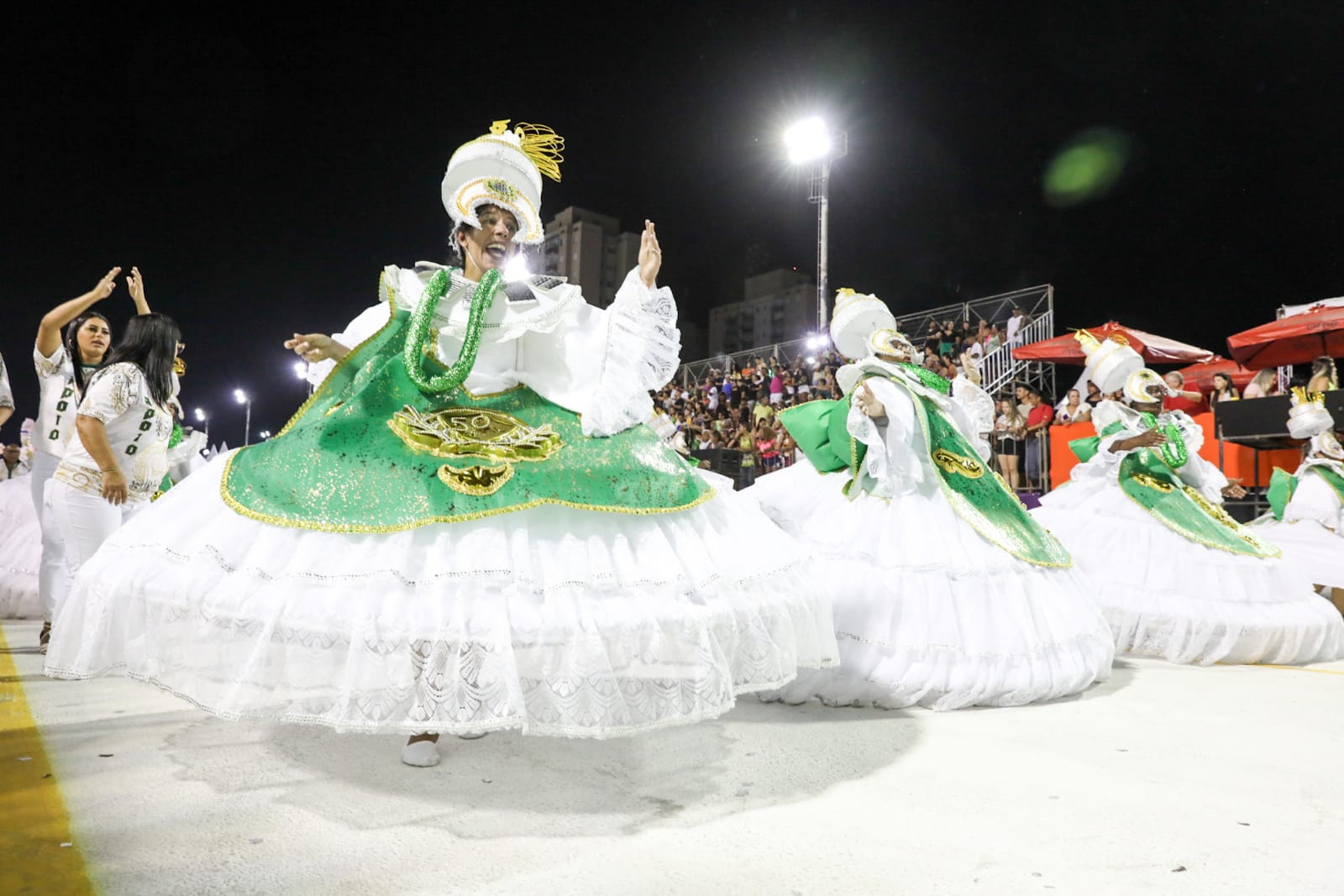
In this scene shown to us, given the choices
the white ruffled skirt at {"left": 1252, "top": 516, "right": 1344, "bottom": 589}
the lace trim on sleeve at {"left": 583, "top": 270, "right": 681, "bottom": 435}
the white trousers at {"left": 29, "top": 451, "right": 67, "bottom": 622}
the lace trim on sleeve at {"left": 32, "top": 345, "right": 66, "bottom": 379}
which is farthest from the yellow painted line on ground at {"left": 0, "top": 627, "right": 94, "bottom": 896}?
the white ruffled skirt at {"left": 1252, "top": 516, "right": 1344, "bottom": 589}

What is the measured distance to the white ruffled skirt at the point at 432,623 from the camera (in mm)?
2057

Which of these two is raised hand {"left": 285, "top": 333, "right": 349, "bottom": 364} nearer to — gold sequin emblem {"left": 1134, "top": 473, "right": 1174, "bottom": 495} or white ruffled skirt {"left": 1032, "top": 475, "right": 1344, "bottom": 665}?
white ruffled skirt {"left": 1032, "top": 475, "right": 1344, "bottom": 665}

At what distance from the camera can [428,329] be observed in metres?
2.88

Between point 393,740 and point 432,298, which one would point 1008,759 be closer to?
point 393,740

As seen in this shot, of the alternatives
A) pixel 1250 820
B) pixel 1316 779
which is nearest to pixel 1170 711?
pixel 1316 779

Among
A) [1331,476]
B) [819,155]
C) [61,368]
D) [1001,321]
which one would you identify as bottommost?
[1331,476]

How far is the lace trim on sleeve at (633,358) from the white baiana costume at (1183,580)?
3.61 m

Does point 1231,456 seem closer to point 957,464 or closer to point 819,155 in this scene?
point 819,155

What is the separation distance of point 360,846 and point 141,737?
143 cm

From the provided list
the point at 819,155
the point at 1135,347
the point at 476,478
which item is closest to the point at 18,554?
the point at 476,478

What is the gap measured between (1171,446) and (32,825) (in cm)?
606

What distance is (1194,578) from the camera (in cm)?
509

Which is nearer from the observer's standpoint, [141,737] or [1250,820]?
[1250,820]

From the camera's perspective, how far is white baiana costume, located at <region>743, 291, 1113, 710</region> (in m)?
3.52
